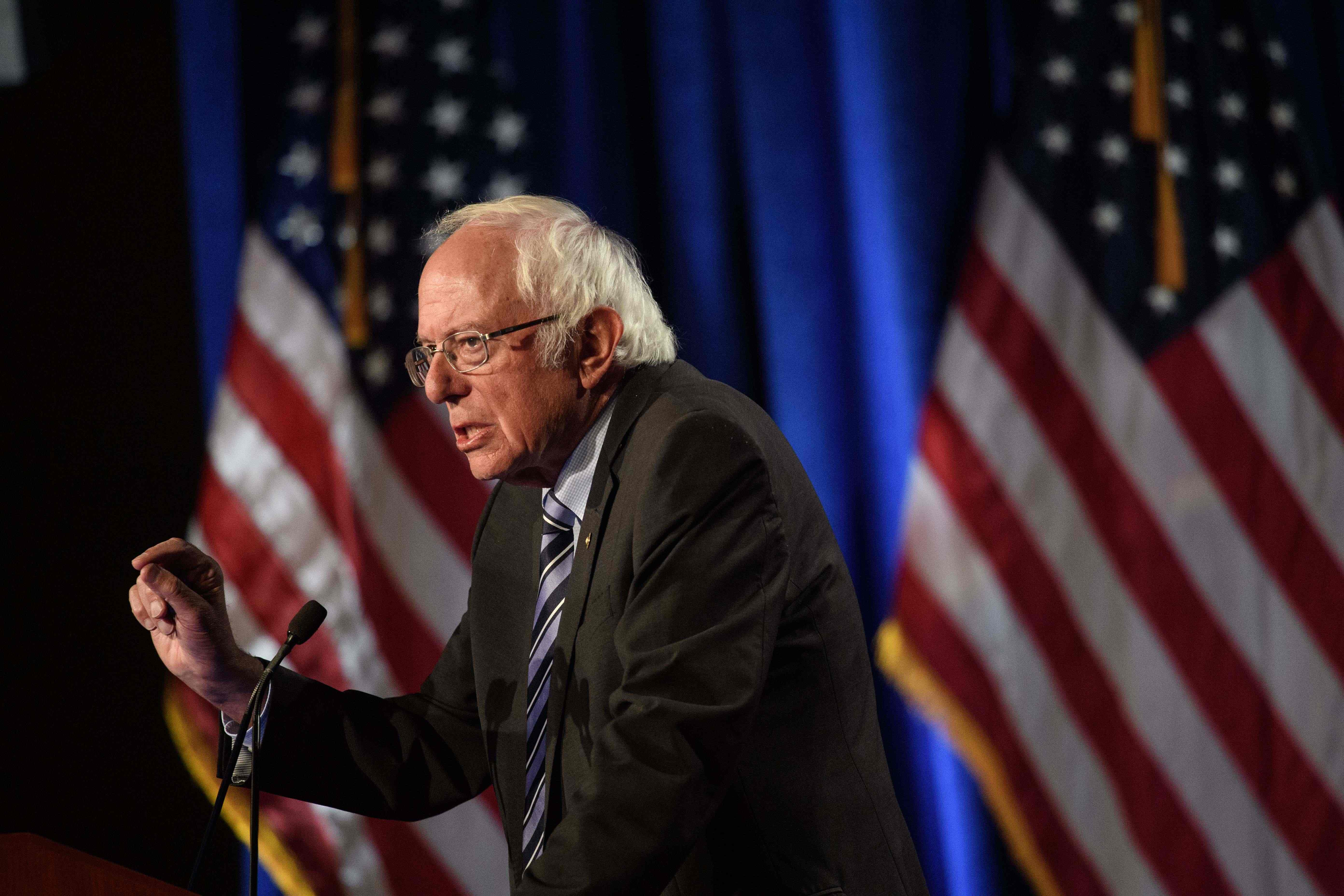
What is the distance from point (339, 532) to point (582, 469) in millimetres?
1390

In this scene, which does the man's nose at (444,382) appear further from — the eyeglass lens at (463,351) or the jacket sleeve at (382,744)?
the jacket sleeve at (382,744)

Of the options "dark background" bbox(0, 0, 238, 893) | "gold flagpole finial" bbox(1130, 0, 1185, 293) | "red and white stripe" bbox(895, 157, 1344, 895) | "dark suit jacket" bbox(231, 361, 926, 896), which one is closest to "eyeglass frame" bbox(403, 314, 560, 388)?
"dark suit jacket" bbox(231, 361, 926, 896)

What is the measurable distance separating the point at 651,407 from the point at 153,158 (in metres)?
2.04

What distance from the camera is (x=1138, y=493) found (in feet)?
8.98

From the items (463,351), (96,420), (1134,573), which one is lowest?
(1134,573)

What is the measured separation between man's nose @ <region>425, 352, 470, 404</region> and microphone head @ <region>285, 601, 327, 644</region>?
321 millimetres

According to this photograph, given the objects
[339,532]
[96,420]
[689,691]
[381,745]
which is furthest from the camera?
[96,420]

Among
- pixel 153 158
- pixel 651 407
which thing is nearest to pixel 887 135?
pixel 651 407

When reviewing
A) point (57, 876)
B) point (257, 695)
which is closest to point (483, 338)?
point (257, 695)

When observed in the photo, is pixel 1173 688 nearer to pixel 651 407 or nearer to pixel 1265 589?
pixel 1265 589

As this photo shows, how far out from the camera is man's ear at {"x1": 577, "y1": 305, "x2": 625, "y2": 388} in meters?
1.49

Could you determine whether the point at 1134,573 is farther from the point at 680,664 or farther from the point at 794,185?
the point at 680,664

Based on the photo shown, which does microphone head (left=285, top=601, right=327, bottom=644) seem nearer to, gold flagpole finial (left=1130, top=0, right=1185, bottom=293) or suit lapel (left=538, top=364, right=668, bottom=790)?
suit lapel (left=538, top=364, right=668, bottom=790)

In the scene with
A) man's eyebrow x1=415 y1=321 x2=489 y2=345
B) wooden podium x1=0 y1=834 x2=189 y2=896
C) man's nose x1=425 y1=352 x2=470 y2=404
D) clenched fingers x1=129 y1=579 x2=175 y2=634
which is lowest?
wooden podium x1=0 y1=834 x2=189 y2=896
